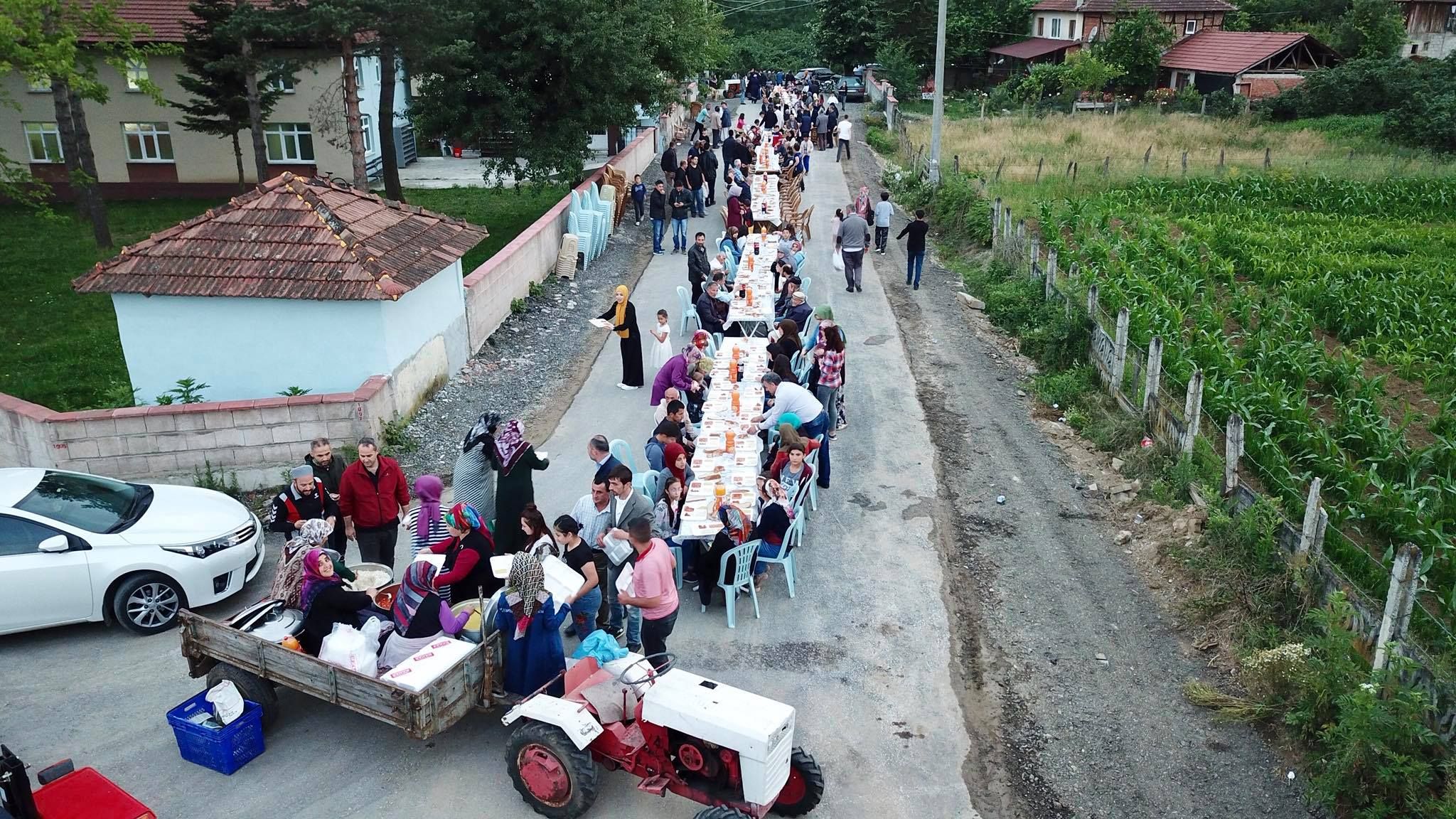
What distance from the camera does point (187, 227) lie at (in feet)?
41.5

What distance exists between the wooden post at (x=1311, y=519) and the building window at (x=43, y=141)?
32531 mm

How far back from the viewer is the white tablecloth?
371 inches

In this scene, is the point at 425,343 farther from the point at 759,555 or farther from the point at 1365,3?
the point at 1365,3

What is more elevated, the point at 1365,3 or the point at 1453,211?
the point at 1365,3

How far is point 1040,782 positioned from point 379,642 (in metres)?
4.78

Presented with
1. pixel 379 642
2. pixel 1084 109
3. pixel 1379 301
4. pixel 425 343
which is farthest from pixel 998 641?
pixel 1084 109

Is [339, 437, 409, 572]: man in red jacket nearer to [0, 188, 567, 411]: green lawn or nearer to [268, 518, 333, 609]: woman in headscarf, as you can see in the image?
[268, 518, 333, 609]: woman in headscarf

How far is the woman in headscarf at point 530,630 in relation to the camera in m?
7.09

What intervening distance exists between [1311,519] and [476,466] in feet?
23.3

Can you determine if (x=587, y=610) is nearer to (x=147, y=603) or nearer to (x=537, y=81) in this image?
(x=147, y=603)

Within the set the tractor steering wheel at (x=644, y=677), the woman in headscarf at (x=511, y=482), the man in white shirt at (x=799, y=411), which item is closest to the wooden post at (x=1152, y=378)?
the man in white shirt at (x=799, y=411)

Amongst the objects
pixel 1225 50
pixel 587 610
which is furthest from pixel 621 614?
pixel 1225 50

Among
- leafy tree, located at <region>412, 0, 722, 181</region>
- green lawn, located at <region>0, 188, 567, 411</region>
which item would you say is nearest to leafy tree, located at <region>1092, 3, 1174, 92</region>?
green lawn, located at <region>0, 188, 567, 411</region>

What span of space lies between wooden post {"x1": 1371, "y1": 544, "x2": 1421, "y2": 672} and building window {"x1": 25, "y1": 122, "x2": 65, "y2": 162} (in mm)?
33394
